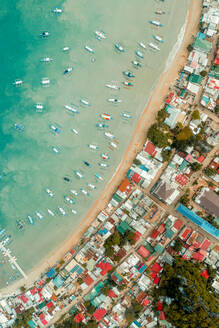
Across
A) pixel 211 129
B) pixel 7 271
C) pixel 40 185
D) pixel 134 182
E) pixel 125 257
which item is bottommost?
pixel 125 257

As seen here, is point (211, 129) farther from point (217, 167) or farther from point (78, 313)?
point (78, 313)

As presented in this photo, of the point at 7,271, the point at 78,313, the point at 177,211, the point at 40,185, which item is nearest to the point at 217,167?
the point at 177,211

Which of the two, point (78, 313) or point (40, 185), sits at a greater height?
point (40, 185)

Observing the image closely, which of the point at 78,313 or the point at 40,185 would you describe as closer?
the point at 78,313

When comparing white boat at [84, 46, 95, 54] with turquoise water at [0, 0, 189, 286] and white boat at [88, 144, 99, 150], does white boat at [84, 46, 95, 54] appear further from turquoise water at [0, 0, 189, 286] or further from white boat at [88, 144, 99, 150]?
white boat at [88, 144, 99, 150]

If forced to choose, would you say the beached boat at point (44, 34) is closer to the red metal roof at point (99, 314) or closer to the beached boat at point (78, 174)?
the beached boat at point (78, 174)

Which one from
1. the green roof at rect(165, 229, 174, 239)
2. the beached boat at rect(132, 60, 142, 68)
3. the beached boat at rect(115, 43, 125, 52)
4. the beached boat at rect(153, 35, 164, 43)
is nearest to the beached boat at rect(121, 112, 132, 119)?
the beached boat at rect(132, 60, 142, 68)
